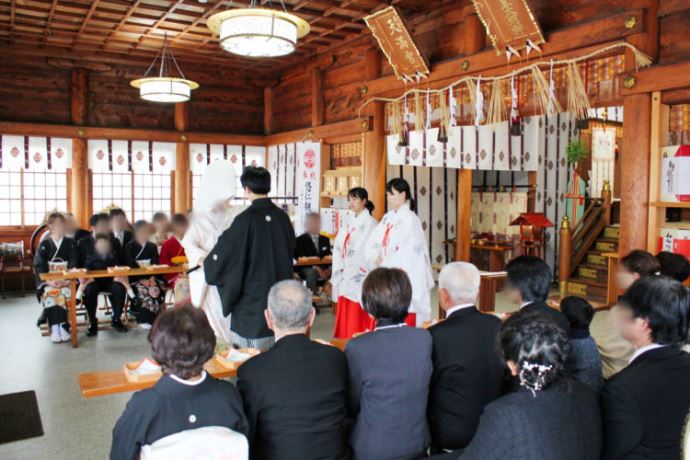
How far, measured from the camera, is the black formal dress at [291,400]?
1.90 metres

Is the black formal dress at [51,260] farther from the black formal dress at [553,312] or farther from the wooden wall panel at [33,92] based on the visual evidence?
the black formal dress at [553,312]

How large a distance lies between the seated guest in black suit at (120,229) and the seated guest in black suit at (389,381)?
16.5ft

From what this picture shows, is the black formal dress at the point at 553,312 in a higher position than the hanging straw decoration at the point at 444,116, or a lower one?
lower

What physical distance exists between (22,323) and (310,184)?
4.56 meters

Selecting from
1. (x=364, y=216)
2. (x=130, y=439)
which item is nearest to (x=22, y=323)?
(x=364, y=216)

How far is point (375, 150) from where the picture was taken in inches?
294

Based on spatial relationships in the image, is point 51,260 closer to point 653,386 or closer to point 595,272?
point 653,386

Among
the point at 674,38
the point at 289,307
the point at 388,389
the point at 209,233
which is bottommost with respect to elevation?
the point at 388,389

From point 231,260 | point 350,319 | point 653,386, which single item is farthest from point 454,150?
point 653,386

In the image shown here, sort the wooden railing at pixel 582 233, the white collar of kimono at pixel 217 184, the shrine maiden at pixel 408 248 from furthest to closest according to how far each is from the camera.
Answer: the wooden railing at pixel 582 233, the shrine maiden at pixel 408 248, the white collar of kimono at pixel 217 184

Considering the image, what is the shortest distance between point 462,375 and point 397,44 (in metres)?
4.87

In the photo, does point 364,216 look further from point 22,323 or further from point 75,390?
point 22,323

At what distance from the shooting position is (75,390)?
175 inches

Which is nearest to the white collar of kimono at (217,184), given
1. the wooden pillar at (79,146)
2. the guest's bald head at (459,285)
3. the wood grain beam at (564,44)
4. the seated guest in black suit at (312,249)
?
the guest's bald head at (459,285)
